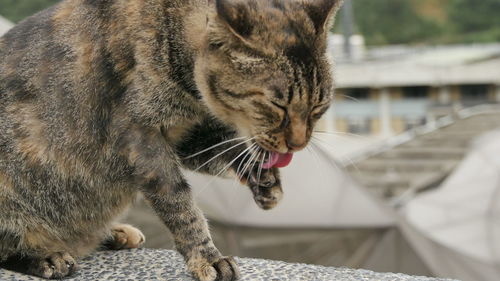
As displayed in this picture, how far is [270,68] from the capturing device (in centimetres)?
248

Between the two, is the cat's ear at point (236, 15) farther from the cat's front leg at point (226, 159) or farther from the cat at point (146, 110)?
the cat's front leg at point (226, 159)

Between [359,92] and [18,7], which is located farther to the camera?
[359,92]

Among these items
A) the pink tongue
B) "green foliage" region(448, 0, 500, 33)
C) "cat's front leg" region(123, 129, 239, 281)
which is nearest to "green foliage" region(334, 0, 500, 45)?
"green foliage" region(448, 0, 500, 33)

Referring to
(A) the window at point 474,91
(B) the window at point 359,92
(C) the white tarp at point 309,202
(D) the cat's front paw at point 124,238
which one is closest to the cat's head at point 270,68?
(D) the cat's front paw at point 124,238

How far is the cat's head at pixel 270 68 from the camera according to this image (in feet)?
8.13

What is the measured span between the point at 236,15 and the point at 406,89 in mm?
31811

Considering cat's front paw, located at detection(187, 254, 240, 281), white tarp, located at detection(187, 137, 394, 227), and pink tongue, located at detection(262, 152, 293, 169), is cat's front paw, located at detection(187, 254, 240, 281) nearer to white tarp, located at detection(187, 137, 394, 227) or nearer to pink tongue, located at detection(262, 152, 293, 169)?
pink tongue, located at detection(262, 152, 293, 169)

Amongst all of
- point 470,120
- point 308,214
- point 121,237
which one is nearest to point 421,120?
point 470,120

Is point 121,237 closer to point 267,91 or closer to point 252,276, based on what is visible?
point 252,276

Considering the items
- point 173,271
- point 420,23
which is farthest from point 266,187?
point 420,23

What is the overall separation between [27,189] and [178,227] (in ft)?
2.65

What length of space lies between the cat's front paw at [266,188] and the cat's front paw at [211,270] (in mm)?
370

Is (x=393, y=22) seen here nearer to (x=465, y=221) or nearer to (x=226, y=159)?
(x=465, y=221)

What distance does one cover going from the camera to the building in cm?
3036
